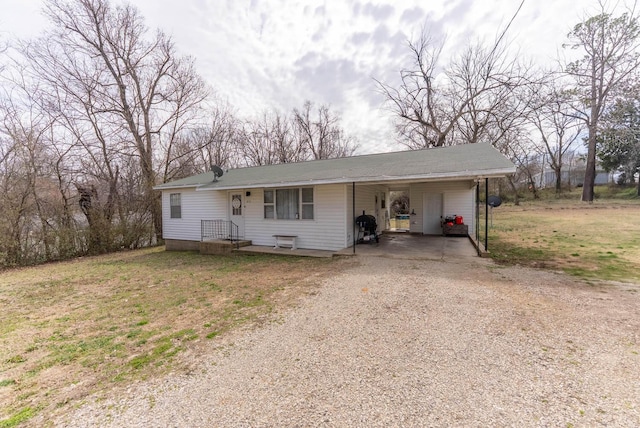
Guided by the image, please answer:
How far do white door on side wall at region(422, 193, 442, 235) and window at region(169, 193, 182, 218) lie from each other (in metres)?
10.7

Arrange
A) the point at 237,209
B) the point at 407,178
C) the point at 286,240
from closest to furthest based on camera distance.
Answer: the point at 407,178
the point at 286,240
the point at 237,209

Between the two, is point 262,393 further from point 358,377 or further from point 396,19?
point 396,19

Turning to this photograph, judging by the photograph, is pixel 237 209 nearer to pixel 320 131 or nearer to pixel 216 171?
pixel 216 171

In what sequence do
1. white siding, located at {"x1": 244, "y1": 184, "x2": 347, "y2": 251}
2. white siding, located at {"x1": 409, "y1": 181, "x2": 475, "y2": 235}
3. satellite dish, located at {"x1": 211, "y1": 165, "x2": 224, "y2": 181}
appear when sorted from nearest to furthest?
white siding, located at {"x1": 244, "y1": 184, "x2": 347, "y2": 251}, satellite dish, located at {"x1": 211, "y1": 165, "x2": 224, "y2": 181}, white siding, located at {"x1": 409, "y1": 181, "x2": 475, "y2": 235}

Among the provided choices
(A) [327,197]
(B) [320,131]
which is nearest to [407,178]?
(A) [327,197]

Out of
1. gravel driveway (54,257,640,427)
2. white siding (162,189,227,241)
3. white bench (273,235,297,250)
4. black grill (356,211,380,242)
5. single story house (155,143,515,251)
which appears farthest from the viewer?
white siding (162,189,227,241)

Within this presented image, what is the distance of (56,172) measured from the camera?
36.9 ft

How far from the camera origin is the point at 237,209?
10.9m

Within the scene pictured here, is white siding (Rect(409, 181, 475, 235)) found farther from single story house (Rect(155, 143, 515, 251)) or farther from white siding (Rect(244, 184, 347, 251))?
white siding (Rect(244, 184, 347, 251))

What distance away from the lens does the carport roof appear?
6398 mm

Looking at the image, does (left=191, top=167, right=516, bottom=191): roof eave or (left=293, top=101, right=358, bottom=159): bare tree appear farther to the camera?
(left=293, top=101, right=358, bottom=159): bare tree

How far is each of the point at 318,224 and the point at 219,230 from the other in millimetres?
4405

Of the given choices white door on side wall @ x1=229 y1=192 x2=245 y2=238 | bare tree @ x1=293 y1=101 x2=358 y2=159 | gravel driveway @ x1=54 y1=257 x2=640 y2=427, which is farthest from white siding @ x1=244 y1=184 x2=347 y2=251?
bare tree @ x1=293 y1=101 x2=358 y2=159

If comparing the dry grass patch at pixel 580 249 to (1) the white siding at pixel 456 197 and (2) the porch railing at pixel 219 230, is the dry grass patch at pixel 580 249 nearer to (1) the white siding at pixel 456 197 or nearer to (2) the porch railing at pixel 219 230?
(1) the white siding at pixel 456 197
